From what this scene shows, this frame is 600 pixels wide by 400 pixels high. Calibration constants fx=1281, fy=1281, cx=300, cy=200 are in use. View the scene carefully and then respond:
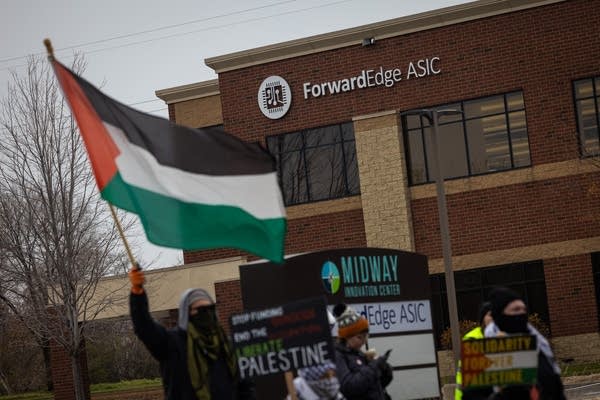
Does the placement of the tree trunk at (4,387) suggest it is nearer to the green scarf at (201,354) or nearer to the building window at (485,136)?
the building window at (485,136)

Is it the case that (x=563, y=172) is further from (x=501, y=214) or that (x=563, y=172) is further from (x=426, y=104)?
(x=426, y=104)

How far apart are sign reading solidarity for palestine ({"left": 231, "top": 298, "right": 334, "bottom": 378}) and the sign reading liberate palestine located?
2727 cm

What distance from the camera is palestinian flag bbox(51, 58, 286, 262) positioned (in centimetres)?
900

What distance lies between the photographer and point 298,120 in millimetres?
37250

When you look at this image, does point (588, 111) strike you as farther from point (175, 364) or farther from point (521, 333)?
point (175, 364)

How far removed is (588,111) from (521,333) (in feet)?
87.8

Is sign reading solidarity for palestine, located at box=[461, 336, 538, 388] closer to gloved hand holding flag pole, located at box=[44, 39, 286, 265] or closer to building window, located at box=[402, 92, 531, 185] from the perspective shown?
gloved hand holding flag pole, located at box=[44, 39, 286, 265]

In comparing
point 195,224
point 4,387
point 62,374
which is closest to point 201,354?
point 195,224

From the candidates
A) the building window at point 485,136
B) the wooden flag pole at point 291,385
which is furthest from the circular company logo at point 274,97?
the wooden flag pole at point 291,385

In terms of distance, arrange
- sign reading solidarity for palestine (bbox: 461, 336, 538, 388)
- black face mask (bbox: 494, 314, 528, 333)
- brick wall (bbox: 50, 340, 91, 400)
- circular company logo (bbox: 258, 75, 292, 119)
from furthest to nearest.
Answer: brick wall (bbox: 50, 340, 91, 400), circular company logo (bbox: 258, 75, 292, 119), black face mask (bbox: 494, 314, 528, 333), sign reading solidarity for palestine (bbox: 461, 336, 538, 388)

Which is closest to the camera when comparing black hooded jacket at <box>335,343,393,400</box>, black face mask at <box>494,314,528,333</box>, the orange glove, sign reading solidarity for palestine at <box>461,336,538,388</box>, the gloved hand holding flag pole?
the orange glove

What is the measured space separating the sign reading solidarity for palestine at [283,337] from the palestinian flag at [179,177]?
1.49 ft

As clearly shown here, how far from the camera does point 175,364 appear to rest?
327 inches

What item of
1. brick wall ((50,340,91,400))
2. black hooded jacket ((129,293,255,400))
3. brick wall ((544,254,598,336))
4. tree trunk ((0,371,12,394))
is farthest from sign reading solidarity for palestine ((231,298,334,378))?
tree trunk ((0,371,12,394))
